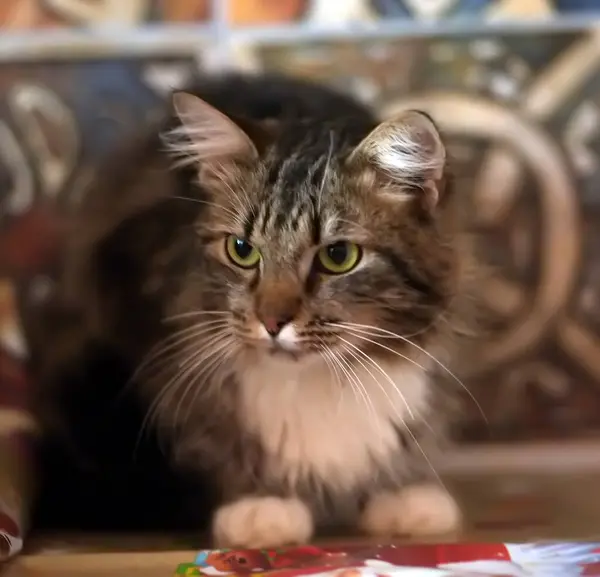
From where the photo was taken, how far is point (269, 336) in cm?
104

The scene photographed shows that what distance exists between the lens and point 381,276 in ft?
3.49

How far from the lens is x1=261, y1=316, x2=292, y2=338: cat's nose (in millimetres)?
1029

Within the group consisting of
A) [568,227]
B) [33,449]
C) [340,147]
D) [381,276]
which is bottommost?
[33,449]

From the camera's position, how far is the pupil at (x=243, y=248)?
1.11 meters

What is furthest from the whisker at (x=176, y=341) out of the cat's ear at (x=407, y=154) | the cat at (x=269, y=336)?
the cat's ear at (x=407, y=154)

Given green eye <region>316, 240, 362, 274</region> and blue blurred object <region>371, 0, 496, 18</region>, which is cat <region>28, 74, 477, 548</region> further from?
blue blurred object <region>371, 0, 496, 18</region>

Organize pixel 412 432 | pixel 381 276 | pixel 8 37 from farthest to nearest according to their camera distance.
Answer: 1. pixel 8 37
2. pixel 412 432
3. pixel 381 276

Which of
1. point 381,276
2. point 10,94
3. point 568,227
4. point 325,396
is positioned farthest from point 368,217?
point 10,94

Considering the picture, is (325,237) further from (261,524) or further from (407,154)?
(261,524)

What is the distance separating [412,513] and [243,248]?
0.41 m

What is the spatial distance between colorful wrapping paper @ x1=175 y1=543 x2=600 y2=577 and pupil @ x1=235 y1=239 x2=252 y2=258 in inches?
14.4

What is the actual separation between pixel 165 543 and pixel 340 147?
1.81 feet

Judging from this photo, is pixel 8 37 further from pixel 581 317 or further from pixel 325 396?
pixel 581 317

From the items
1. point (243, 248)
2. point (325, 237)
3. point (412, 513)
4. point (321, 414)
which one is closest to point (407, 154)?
point (325, 237)
